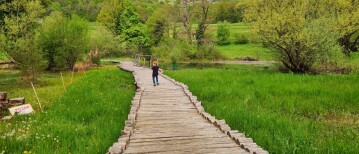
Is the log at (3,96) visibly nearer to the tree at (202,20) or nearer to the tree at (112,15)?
the tree at (202,20)

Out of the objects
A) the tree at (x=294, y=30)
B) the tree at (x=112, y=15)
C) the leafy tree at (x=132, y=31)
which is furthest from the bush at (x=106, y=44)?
the tree at (x=294, y=30)

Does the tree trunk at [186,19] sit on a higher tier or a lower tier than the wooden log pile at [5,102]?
higher

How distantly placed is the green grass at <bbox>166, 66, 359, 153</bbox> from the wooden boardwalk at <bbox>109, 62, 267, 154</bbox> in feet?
3.31

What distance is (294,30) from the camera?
26609 mm

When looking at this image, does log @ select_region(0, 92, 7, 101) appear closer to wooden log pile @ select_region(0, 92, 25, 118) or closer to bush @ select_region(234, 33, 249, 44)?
wooden log pile @ select_region(0, 92, 25, 118)

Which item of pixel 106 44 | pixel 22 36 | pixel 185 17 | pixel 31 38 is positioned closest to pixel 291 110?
pixel 31 38

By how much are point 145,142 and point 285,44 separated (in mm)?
20842

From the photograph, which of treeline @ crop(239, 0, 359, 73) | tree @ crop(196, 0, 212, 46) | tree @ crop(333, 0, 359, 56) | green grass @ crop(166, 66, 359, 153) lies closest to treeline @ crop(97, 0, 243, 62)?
tree @ crop(196, 0, 212, 46)

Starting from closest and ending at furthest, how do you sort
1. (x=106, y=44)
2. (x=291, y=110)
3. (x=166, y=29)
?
(x=291, y=110) < (x=106, y=44) < (x=166, y=29)

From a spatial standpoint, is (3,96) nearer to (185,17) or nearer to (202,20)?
(185,17)

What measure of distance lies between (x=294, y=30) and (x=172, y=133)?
770 inches

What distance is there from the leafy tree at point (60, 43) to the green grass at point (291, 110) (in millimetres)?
19123

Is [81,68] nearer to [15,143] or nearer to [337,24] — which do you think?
[337,24]

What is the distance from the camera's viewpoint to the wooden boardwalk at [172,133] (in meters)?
8.26
